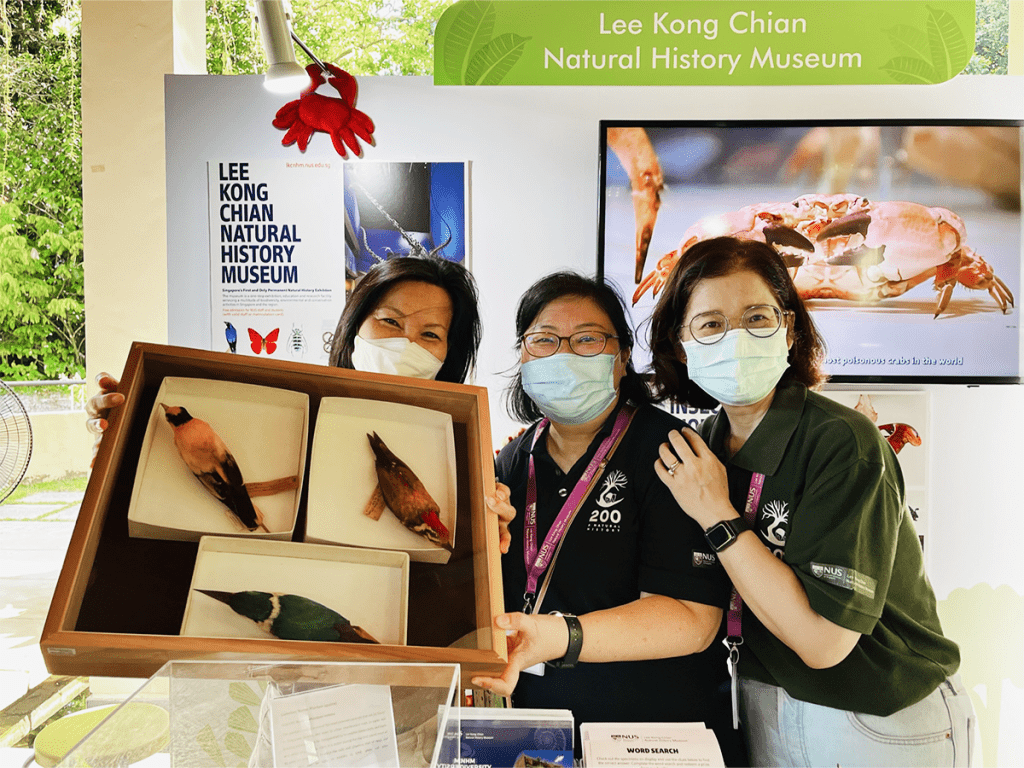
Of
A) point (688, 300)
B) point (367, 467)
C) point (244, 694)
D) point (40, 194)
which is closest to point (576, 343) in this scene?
point (688, 300)

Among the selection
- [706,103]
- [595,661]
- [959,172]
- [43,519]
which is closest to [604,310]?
[706,103]

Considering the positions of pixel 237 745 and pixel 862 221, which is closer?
pixel 237 745

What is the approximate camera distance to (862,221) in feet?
7.62

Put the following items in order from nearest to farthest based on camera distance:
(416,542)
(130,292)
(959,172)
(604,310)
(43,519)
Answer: (416,542) → (604,310) → (959,172) → (130,292) → (43,519)

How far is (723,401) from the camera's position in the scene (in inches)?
76.1

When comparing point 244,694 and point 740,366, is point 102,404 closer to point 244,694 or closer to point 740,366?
point 244,694

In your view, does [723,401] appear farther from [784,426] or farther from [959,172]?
[959,172]

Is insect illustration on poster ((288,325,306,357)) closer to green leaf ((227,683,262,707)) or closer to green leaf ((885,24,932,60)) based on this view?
green leaf ((227,683,262,707))

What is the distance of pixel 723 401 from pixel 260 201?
1.61m

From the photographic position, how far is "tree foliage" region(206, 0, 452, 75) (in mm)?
4773

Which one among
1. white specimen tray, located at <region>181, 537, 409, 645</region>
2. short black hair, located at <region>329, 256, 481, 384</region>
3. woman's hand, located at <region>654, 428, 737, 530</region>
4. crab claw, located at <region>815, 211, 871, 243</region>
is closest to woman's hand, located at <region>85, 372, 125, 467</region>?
white specimen tray, located at <region>181, 537, 409, 645</region>

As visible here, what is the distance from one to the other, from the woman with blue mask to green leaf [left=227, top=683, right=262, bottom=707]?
0.81m

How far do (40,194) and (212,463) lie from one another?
8.69 m

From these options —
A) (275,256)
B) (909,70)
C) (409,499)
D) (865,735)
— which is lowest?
(865,735)
